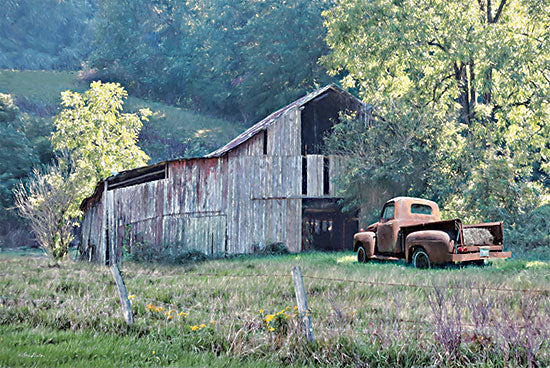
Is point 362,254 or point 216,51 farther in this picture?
point 216,51

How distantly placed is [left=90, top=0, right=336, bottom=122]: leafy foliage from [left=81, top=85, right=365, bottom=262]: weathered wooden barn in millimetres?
19630

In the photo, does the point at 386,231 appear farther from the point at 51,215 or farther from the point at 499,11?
the point at 499,11

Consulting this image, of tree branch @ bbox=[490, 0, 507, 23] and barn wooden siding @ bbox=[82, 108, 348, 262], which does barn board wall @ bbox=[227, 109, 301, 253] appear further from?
tree branch @ bbox=[490, 0, 507, 23]

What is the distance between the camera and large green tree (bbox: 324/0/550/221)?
21.1 m

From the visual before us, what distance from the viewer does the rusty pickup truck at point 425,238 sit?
13.8 m

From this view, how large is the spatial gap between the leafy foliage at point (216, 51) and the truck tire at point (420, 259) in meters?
30.2

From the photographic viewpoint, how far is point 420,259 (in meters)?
14.8

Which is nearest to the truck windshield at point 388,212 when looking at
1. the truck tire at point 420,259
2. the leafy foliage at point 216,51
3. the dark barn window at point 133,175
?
the truck tire at point 420,259

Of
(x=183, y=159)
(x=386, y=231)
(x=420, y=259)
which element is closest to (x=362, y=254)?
(x=386, y=231)

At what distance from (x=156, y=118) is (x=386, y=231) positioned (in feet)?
142

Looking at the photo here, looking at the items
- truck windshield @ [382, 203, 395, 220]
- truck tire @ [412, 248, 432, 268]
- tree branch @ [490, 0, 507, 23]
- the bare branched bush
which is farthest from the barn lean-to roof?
truck tire @ [412, 248, 432, 268]

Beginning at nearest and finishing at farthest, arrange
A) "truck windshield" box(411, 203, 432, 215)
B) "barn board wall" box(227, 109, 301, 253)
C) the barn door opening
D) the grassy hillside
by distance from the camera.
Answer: "truck windshield" box(411, 203, 432, 215) → "barn board wall" box(227, 109, 301, 253) → the barn door opening → the grassy hillside

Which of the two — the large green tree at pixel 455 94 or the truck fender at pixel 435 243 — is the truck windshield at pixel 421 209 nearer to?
the truck fender at pixel 435 243

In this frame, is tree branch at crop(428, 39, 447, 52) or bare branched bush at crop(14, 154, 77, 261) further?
tree branch at crop(428, 39, 447, 52)
